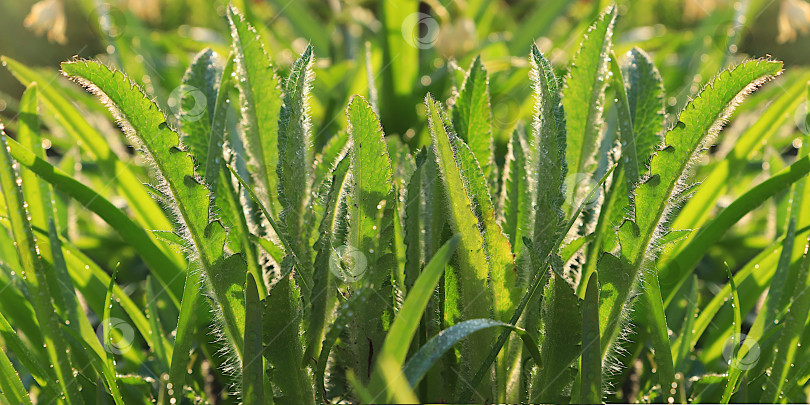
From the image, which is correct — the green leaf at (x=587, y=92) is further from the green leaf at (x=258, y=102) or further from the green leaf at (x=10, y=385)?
the green leaf at (x=10, y=385)

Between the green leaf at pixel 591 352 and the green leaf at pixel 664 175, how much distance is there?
8 cm

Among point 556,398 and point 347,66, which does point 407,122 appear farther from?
point 556,398

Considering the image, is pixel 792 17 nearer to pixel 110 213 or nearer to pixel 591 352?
pixel 591 352

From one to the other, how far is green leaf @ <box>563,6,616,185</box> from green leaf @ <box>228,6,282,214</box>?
1.09 ft

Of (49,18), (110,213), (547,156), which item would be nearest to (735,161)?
(547,156)

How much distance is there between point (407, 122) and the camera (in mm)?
1709

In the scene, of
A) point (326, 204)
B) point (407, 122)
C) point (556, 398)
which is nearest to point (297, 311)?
point (326, 204)

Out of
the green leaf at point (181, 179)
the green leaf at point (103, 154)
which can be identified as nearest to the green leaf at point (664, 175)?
the green leaf at point (181, 179)

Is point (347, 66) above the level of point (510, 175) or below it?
above

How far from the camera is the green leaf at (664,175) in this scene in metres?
0.62

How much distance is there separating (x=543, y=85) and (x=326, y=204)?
237 millimetres

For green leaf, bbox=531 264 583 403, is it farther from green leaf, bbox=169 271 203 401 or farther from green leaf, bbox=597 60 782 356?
green leaf, bbox=169 271 203 401

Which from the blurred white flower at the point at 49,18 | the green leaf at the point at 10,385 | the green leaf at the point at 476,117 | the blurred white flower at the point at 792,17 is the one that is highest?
the blurred white flower at the point at 792,17

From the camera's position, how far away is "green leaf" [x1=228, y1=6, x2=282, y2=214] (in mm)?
740
